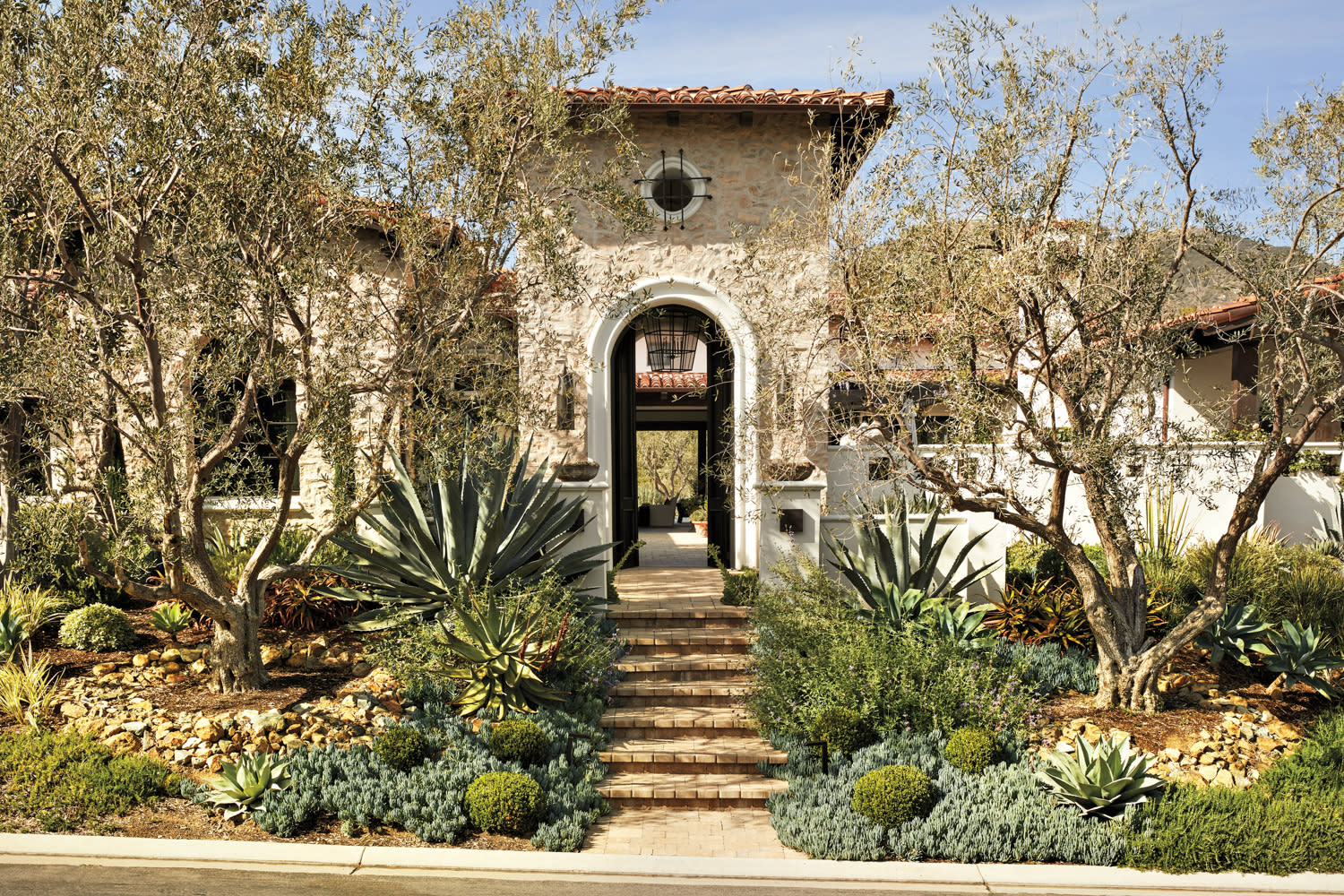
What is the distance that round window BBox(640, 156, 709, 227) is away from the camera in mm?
12406

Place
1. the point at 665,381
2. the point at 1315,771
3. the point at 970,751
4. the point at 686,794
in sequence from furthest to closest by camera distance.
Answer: the point at 665,381
the point at 686,794
the point at 970,751
the point at 1315,771

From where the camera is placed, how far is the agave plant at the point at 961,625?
9.11 meters

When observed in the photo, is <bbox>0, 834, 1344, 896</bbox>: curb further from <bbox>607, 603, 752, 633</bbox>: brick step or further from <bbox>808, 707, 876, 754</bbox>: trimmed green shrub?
<bbox>607, 603, 752, 633</bbox>: brick step

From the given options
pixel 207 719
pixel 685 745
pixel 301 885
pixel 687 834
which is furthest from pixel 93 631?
pixel 687 834

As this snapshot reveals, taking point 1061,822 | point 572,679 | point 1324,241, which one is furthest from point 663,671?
point 1324,241

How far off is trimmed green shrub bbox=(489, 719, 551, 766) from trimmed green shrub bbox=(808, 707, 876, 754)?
229cm

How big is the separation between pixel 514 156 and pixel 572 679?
490cm

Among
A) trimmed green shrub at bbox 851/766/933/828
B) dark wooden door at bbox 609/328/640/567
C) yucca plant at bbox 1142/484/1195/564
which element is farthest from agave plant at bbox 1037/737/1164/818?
dark wooden door at bbox 609/328/640/567

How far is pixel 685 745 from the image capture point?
27.9 ft

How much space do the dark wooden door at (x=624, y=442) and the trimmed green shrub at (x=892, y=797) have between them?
6.13m

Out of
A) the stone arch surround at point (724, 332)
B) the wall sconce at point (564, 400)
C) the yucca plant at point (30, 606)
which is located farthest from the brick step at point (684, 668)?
the yucca plant at point (30, 606)

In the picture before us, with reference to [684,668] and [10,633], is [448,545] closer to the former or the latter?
[684,668]

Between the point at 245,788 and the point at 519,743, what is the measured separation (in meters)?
Answer: 2.05

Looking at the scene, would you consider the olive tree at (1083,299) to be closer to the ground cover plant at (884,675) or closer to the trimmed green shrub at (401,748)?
the ground cover plant at (884,675)
